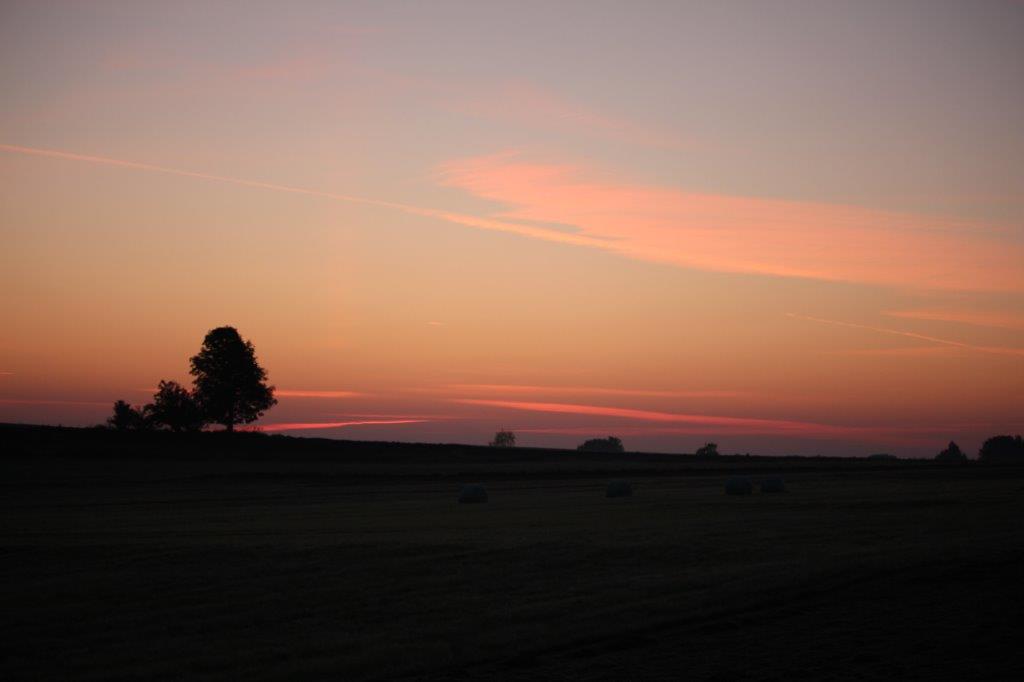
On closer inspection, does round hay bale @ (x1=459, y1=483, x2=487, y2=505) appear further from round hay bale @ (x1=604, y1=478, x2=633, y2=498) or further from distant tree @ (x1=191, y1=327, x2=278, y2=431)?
distant tree @ (x1=191, y1=327, x2=278, y2=431)

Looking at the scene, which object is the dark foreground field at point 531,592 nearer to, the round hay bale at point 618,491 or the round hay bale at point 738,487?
the round hay bale at point 738,487

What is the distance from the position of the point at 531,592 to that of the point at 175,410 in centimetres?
11294

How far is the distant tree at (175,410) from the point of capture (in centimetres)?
12612

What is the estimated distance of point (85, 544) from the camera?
3316 cm

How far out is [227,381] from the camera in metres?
120

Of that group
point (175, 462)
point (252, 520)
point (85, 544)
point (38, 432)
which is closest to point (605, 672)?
point (85, 544)

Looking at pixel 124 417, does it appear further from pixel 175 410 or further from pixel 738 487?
pixel 738 487

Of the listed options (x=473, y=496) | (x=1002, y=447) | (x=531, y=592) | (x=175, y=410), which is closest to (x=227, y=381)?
(x=175, y=410)

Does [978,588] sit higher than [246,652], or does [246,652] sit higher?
[978,588]

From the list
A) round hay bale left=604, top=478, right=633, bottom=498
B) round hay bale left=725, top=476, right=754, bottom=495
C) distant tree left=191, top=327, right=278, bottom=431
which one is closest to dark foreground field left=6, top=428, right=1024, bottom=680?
round hay bale left=725, top=476, right=754, bottom=495

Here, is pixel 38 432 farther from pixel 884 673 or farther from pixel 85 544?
pixel 884 673

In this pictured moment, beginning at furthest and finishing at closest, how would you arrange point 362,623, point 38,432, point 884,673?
point 38,432 → point 362,623 → point 884,673

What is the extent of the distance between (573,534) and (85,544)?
1680cm

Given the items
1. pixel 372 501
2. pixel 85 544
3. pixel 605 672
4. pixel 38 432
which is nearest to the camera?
pixel 605 672
